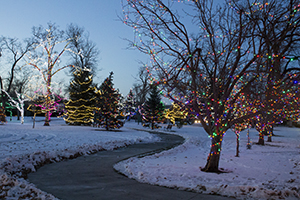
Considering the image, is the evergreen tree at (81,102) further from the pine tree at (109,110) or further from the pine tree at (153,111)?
the pine tree at (153,111)

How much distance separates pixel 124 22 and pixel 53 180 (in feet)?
17.4

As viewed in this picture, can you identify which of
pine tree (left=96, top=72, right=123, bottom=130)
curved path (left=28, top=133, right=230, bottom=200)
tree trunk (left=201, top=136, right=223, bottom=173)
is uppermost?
pine tree (left=96, top=72, right=123, bottom=130)

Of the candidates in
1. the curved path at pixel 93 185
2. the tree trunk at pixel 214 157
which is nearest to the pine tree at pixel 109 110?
the curved path at pixel 93 185

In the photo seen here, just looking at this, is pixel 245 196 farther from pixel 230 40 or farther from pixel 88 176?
pixel 230 40

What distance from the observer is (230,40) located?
7961mm

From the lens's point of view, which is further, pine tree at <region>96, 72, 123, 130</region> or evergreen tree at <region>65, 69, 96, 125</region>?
evergreen tree at <region>65, 69, 96, 125</region>

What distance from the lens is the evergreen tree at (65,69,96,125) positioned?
3541cm

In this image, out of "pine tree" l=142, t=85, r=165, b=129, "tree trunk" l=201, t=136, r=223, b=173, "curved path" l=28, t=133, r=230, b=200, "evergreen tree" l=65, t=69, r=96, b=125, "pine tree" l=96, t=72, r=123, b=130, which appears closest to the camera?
"curved path" l=28, t=133, r=230, b=200

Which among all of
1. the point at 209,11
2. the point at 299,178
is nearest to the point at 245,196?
the point at 299,178

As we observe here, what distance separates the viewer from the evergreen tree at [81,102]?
35.4 metres

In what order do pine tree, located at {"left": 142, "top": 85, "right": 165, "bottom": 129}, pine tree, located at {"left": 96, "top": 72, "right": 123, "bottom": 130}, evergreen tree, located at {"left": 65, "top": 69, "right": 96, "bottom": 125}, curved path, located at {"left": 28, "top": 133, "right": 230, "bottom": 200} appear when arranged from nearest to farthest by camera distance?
curved path, located at {"left": 28, "top": 133, "right": 230, "bottom": 200}
pine tree, located at {"left": 96, "top": 72, "right": 123, "bottom": 130}
evergreen tree, located at {"left": 65, "top": 69, "right": 96, "bottom": 125}
pine tree, located at {"left": 142, "top": 85, "right": 165, "bottom": 129}

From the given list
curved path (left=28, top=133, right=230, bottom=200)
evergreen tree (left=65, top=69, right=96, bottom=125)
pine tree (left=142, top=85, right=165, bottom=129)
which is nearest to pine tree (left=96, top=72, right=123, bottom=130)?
evergreen tree (left=65, top=69, right=96, bottom=125)

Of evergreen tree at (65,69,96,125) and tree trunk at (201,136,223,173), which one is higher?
evergreen tree at (65,69,96,125)

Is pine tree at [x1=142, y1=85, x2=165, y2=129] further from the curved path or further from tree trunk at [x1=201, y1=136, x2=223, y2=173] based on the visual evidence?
the curved path
